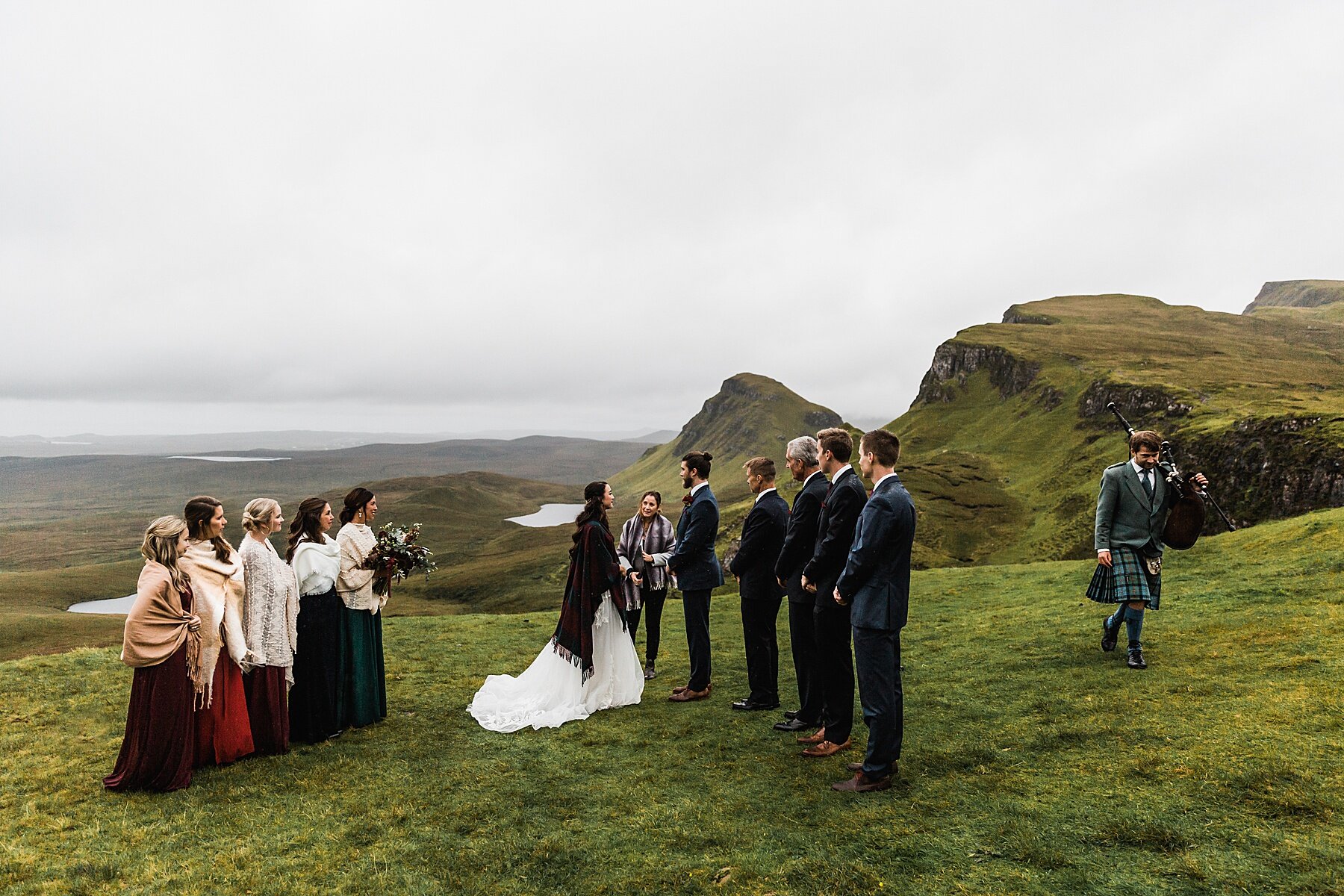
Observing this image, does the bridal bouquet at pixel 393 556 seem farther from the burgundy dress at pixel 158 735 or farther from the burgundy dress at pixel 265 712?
the burgundy dress at pixel 158 735

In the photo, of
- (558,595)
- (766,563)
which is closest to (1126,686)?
(766,563)

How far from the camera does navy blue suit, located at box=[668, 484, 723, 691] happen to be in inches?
378

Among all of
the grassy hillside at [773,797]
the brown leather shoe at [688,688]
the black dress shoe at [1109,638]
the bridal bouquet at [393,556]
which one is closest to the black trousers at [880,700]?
the grassy hillside at [773,797]

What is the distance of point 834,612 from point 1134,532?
4.81 meters

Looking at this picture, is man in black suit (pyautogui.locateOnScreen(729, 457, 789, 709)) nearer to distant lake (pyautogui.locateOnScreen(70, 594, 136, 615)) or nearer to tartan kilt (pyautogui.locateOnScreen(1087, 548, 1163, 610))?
tartan kilt (pyautogui.locateOnScreen(1087, 548, 1163, 610))

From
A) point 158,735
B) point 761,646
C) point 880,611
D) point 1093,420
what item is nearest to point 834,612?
point 880,611

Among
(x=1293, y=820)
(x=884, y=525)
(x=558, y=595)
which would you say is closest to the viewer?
(x=1293, y=820)

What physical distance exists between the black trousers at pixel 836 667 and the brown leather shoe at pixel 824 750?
0.23 ft

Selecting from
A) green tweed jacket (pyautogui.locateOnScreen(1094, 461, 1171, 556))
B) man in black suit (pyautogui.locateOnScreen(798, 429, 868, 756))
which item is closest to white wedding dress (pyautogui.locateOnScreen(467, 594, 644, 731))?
man in black suit (pyautogui.locateOnScreen(798, 429, 868, 756))

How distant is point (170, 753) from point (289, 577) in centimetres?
209

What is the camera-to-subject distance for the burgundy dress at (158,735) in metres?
6.91

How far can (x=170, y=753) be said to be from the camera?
696 cm

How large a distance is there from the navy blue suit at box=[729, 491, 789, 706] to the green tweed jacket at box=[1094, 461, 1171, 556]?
14.2 feet

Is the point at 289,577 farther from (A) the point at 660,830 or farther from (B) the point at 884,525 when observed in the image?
(B) the point at 884,525
